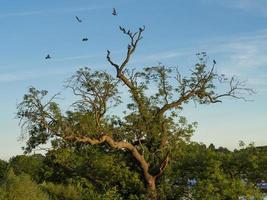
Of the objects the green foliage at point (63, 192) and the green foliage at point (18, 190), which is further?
the green foliage at point (63, 192)

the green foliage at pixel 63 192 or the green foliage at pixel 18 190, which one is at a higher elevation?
the green foliage at pixel 63 192

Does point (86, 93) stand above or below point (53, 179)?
above

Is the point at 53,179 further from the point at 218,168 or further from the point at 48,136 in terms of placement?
the point at 218,168

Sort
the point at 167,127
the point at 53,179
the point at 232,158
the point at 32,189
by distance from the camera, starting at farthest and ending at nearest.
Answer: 1. the point at 53,179
2. the point at 167,127
3. the point at 232,158
4. the point at 32,189

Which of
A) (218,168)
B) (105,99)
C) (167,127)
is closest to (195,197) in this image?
(218,168)

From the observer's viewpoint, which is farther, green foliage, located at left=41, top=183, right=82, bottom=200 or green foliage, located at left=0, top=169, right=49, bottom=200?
green foliage, located at left=41, top=183, right=82, bottom=200

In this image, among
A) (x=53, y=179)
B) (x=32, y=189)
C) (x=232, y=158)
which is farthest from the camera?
(x=53, y=179)

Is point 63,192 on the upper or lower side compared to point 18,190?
upper

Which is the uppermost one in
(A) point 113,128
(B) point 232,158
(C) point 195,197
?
(A) point 113,128

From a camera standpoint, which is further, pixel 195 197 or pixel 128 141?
pixel 128 141

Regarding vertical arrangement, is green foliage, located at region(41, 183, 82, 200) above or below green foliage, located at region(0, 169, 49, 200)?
above

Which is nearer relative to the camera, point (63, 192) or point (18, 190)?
point (18, 190)

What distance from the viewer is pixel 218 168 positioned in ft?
85.2

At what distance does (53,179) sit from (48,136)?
7.34 meters
